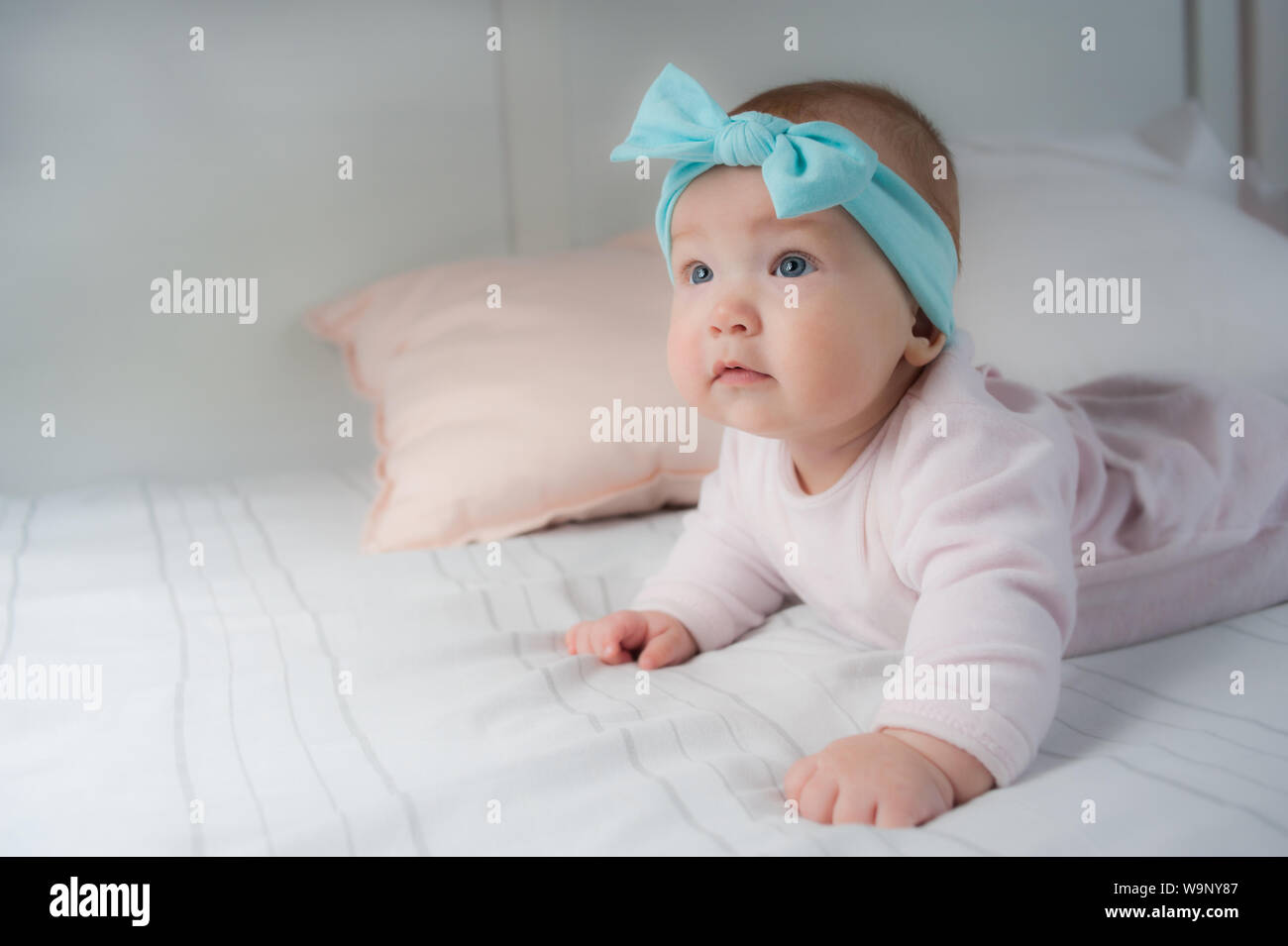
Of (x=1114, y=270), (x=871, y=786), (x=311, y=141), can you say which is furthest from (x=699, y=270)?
(x=311, y=141)

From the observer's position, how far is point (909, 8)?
192 centimetres

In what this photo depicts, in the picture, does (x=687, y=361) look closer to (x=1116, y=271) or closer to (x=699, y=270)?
(x=699, y=270)

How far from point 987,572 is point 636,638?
33 centimetres

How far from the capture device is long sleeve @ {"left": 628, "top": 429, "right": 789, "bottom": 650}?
3.36 feet

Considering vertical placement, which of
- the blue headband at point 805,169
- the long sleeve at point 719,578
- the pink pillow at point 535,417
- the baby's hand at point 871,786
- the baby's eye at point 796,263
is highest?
the blue headband at point 805,169

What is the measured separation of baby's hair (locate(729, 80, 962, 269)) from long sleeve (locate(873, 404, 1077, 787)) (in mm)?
177

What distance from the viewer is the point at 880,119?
88 centimetres

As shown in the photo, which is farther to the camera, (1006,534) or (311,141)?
(311,141)

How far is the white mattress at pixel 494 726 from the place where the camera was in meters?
0.65

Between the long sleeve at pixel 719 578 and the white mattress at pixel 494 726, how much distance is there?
0.02m

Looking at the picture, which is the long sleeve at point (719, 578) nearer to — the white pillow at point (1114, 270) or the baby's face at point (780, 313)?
the baby's face at point (780, 313)

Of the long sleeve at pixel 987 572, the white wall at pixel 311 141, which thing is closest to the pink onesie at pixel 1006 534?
the long sleeve at pixel 987 572
